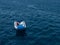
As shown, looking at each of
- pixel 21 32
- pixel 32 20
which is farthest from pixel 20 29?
pixel 32 20

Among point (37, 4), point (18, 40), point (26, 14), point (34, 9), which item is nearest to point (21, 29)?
point (18, 40)

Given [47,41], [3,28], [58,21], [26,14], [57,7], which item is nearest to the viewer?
[47,41]

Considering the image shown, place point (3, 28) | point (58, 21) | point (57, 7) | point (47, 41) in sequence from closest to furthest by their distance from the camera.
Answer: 1. point (47, 41)
2. point (3, 28)
3. point (58, 21)
4. point (57, 7)

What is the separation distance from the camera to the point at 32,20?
60938 mm

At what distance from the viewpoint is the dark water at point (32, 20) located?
1998 inches

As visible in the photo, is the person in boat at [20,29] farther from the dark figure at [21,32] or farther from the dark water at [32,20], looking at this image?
the dark water at [32,20]

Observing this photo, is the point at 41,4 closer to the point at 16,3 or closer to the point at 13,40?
the point at 16,3

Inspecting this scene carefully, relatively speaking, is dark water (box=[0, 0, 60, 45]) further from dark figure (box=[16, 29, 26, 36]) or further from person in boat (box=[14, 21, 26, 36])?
person in boat (box=[14, 21, 26, 36])

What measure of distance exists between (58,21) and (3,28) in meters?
20.5

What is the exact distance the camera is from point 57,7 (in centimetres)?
7044

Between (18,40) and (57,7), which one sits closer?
(18,40)

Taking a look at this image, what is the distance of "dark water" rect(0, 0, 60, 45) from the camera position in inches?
1998

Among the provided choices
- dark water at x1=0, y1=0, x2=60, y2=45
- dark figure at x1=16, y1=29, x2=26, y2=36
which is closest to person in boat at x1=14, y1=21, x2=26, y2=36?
dark figure at x1=16, y1=29, x2=26, y2=36

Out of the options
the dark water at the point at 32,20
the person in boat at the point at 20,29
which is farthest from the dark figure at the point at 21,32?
the dark water at the point at 32,20
